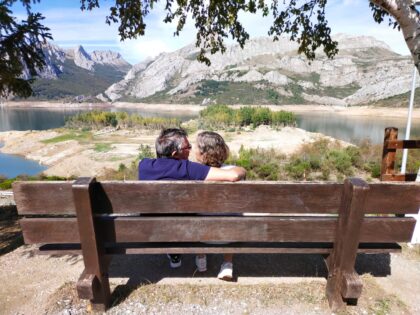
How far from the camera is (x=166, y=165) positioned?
2.40 meters

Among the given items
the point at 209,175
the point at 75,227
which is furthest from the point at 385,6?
the point at 75,227

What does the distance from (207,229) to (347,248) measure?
102cm

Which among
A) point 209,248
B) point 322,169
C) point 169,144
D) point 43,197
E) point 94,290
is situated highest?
point 169,144

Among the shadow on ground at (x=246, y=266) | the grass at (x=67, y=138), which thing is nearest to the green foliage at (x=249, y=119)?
the grass at (x=67, y=138)

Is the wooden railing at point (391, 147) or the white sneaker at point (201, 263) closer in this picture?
the white sneaker at point (201, 263)

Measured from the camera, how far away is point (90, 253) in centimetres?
216

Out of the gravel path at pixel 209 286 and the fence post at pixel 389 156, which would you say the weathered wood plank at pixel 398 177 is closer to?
the fence post at pixel 389 156

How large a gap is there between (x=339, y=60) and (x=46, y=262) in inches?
8345

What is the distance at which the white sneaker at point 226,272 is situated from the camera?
105 inches

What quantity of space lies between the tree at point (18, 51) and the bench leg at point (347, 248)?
597cm

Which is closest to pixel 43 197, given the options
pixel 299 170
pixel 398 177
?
pixel 398 177

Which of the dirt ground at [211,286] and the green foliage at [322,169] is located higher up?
the dirt ground at [211,286]

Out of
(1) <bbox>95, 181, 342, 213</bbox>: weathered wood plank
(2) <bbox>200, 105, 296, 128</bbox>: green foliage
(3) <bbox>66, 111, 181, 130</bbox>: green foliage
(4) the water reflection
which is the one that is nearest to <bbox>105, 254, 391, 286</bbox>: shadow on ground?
(1) <bbox>95, 181, 342, 213</bbox>: weathered wood plank

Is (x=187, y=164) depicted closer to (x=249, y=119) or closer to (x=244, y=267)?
(x=244, y=267)
